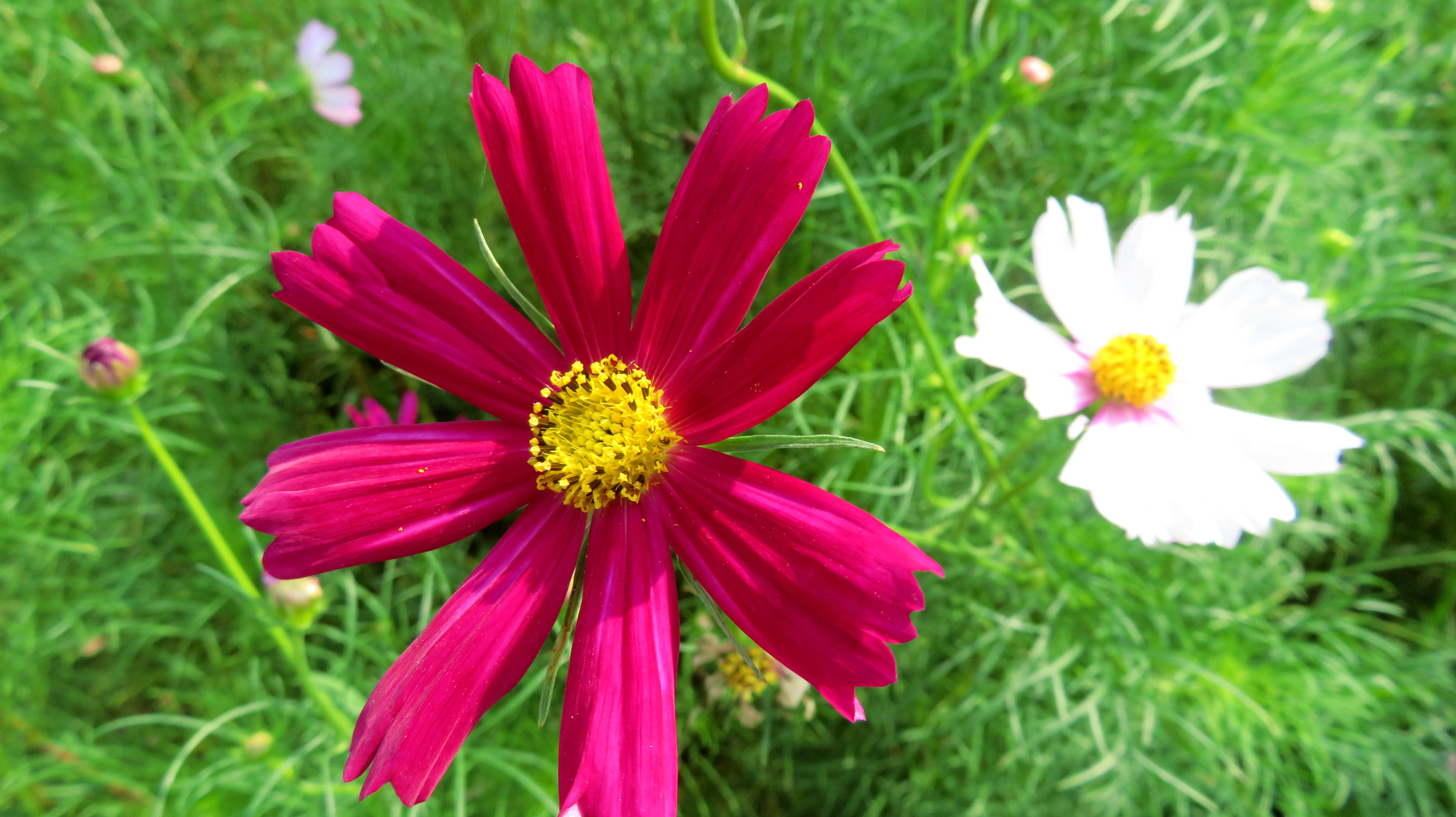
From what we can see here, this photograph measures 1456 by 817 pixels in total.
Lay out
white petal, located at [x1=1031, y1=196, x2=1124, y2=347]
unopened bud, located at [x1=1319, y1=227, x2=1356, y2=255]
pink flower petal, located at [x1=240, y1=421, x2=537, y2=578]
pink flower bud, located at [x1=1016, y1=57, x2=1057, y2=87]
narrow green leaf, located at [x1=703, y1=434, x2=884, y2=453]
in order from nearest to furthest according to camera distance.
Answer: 1. narrow green leaf, located at [x1=703, y1=434, x2=884, y2=453]
2. pink flower petal, located at [x1=240, y1=421, x2=537, y2=578]
3. white petal, located at [x1=1031, y1=196, x2=1124, y2=347]
4. pink flower bud, located at [x1=1016, y1=57, x2=1057, y2=87]
5. unopened bud, located at [x1=1319, y1=227, x2=1356, y2=255]

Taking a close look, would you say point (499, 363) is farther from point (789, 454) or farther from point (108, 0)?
point (108, 0)

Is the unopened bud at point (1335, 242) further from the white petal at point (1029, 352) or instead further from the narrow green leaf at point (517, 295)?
the narrow green leaf at point (517, 295)

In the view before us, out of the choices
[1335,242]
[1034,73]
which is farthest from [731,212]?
[1335,242]

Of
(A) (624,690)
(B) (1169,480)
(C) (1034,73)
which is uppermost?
(C) (1034,73)

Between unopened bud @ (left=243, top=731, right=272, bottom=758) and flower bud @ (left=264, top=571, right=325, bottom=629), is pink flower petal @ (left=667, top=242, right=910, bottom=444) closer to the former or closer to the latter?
flower bud @ (left=264, top=571, right=325, bottom=629)

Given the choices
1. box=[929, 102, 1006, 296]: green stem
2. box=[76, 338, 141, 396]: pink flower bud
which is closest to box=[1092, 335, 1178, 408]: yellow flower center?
box=[929, 102, 1006, 296]: green stem

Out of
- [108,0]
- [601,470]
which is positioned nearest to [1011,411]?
[601,470]

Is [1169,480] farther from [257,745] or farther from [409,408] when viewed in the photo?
[257,745]
